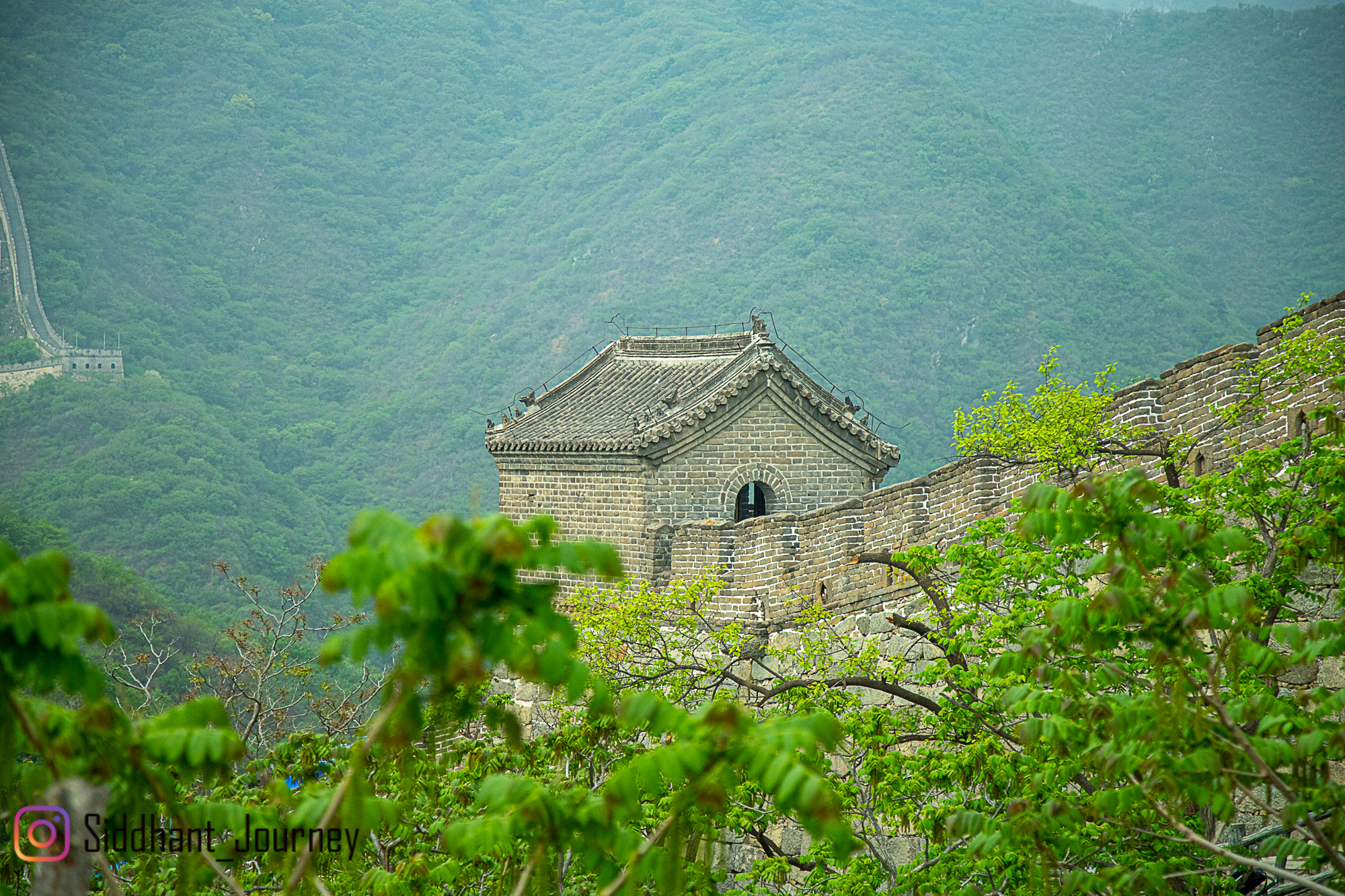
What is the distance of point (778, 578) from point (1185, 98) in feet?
223

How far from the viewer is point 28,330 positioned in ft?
165

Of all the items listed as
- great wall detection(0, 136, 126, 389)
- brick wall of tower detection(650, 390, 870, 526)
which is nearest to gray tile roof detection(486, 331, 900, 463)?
brick wall of tower detection(650, 390, 870, 526)

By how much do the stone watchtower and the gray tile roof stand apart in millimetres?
28

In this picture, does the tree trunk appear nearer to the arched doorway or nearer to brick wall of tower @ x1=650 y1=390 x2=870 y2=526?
brick wall of tower @ x1=650 y1=390 x2=870 y2=526

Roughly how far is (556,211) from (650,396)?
46531mm

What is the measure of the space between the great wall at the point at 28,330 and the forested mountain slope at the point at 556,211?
36.0 inches

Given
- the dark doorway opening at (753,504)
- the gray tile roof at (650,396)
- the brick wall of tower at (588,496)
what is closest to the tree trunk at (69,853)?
the brick wall of tower at (588,496)

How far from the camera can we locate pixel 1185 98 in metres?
70.7

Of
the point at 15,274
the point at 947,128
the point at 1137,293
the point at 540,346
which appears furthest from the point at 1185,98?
the point at 15,274

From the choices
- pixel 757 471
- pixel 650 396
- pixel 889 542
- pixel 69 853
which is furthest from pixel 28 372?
pixel 69 853

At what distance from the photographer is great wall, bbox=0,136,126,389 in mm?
47156

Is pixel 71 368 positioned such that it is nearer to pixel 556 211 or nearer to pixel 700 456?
pixel 556 211

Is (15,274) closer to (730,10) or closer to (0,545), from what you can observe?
(730,10)

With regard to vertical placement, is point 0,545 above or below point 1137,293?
below
